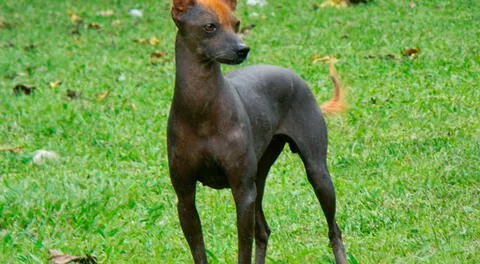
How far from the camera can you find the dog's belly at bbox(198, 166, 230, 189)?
448 centimetres

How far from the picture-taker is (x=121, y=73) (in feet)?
37.5

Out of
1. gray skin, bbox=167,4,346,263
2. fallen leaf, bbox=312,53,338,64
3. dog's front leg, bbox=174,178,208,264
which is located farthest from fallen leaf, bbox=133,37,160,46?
dog's front leg, bbox=174,178,208,264

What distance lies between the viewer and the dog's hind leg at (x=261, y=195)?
5.29 m

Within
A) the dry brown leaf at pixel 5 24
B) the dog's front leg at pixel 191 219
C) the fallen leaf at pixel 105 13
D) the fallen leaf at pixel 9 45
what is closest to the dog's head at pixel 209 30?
the dog's front leg at pixel 191 219

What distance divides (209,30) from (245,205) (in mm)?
798

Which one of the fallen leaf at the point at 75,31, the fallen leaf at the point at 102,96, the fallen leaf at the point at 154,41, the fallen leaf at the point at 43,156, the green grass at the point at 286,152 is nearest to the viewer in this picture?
the green grass at the point at 286,152

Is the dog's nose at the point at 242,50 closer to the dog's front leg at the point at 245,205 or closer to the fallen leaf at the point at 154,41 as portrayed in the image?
the dog's front leg at the point at 245,205

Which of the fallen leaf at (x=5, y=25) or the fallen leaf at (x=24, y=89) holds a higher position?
the fallen leaf at (x=24, y=89)

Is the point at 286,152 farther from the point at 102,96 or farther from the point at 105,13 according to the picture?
the point at 105,13

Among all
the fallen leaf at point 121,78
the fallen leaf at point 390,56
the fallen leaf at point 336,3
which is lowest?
the fallen leaf at point 336,3

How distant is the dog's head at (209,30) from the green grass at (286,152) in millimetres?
1595

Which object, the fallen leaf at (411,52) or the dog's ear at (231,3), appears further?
the fallen leaf at (411,52)

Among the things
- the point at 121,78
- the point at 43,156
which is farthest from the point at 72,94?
the point at 43,156

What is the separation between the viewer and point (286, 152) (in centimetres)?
830
